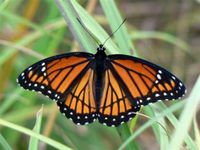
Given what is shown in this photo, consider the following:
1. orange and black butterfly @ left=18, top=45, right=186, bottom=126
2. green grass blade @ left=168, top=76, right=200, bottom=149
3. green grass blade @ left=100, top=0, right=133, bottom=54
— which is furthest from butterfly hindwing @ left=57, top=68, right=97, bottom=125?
green grass blade @ left=168, top=76, right=200, bottom=149

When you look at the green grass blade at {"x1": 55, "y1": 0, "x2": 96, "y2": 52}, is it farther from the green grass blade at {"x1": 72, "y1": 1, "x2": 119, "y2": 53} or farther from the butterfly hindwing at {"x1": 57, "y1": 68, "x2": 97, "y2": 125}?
the butterfly hindwing at {"x1": 57, "y1": 68, "x2": 97, "y2": 125}

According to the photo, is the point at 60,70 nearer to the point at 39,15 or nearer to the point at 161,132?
the point at 161,132

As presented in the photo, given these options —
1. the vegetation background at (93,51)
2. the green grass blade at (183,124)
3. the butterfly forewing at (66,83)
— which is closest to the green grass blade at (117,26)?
the vegetation background at (93,51)

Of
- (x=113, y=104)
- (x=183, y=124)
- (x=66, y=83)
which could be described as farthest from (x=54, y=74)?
(x=183, y=124)

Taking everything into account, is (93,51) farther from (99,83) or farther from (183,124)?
(183,124)

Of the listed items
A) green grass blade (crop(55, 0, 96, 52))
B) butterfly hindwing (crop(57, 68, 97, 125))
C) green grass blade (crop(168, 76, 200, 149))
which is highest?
green grass blade (crop(55, 0, 96, 52))

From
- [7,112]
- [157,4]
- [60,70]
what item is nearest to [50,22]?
[7,112]
